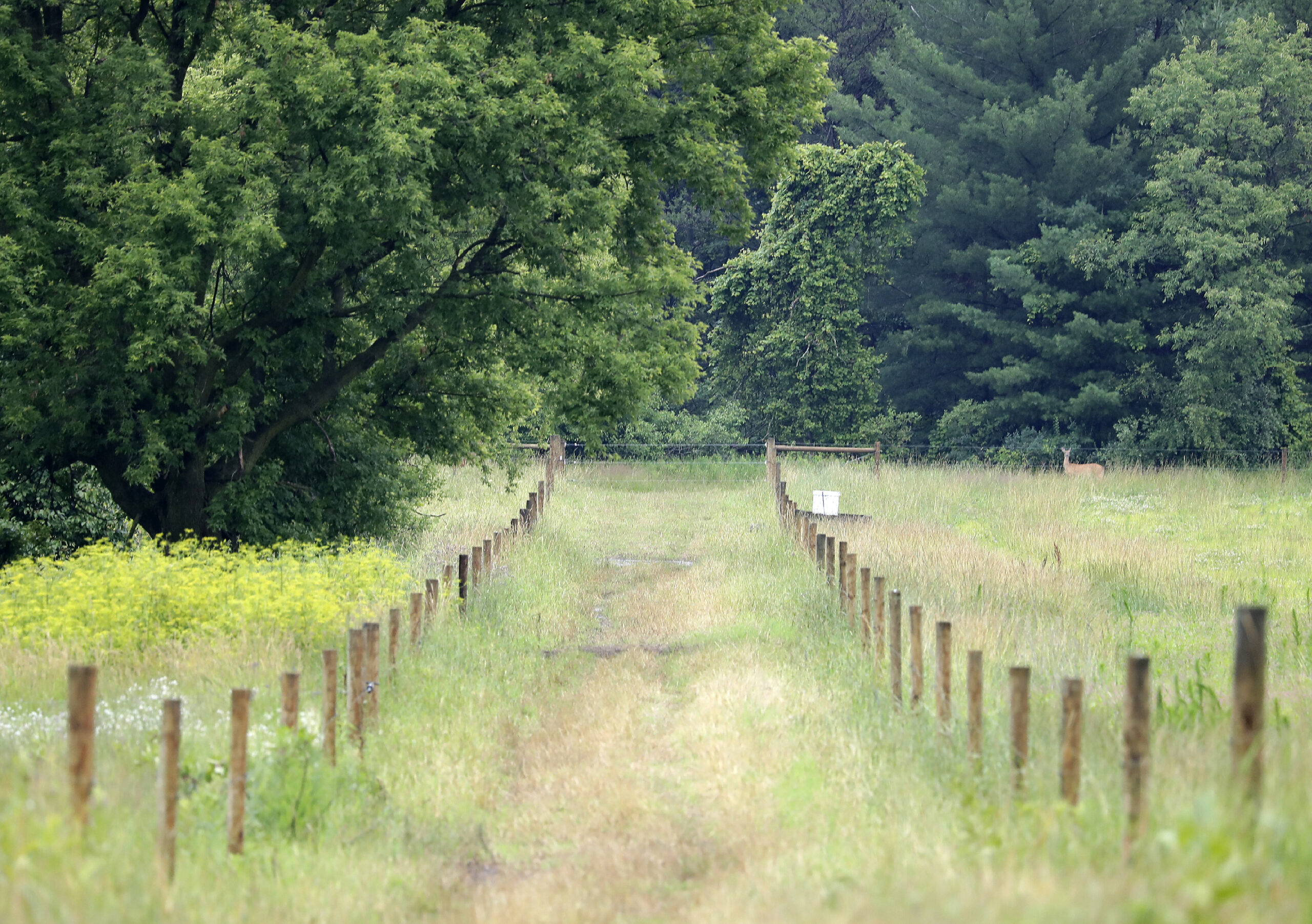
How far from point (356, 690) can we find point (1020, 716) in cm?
402

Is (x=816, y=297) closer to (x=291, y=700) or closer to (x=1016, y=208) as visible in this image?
(x=1016, y=208)

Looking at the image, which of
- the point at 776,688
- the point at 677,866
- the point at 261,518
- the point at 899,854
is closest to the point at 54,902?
the point at 677,866

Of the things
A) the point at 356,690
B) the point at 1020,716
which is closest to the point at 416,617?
the point at 356,690

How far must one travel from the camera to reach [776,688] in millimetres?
9844

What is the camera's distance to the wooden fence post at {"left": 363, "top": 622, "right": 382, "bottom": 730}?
332 inches

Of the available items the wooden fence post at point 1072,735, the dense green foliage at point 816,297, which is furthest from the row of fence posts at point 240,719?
the dense green foliage at point 816,297

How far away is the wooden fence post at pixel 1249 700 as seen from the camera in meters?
4.62

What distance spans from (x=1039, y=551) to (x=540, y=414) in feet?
37.8

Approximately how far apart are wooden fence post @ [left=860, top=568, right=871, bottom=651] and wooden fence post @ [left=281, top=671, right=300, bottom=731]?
5215 mm

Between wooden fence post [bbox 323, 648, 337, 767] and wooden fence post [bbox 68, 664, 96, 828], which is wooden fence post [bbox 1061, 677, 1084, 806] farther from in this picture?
wooden fence post [bbox 68, 664, 96, 828]

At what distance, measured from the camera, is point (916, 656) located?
865 cm

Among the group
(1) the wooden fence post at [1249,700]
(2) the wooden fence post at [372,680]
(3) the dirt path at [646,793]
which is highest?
(1) the wooden fence post at [1249,700]

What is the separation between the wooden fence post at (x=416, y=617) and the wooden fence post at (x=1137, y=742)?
21.2ft

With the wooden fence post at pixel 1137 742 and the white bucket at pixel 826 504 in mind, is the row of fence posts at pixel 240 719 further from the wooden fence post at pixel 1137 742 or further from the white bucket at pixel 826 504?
the white bucket at pixel 826 504
